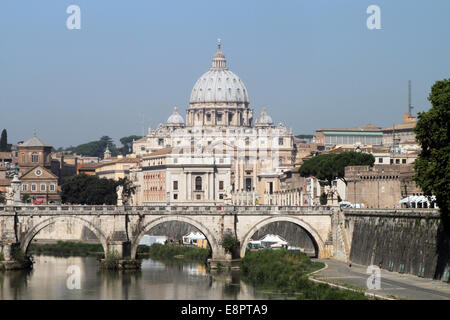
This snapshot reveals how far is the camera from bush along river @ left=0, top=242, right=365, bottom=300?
6431 cm

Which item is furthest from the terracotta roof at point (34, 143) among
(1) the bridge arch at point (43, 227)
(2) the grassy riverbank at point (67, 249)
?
(1) the bridge arch at point (43, 227)

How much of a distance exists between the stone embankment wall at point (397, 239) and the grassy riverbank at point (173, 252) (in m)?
18.8

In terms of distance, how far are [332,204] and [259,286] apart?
15.0 m

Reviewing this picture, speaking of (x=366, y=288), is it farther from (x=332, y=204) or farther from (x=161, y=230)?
(x=161, y=230)

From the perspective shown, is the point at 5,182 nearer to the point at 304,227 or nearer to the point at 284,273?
the point at 304,227

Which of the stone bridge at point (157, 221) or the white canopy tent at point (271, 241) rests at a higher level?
the stone bridge at point (157, 221)

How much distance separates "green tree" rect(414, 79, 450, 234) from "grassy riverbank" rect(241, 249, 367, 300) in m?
6.66

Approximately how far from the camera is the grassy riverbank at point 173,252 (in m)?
93.5

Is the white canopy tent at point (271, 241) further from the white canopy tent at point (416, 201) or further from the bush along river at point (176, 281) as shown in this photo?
the white canopy tent at point (416, 201)

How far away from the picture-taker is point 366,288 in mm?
57375

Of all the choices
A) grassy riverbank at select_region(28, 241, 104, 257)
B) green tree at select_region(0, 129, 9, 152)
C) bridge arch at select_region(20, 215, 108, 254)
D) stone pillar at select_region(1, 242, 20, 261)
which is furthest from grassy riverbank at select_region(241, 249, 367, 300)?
green tree at select_region(0, 129, 9, 152)

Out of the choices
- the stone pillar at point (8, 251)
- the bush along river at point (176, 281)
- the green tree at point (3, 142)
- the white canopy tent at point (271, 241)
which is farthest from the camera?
the green tree at point (3, 142)
